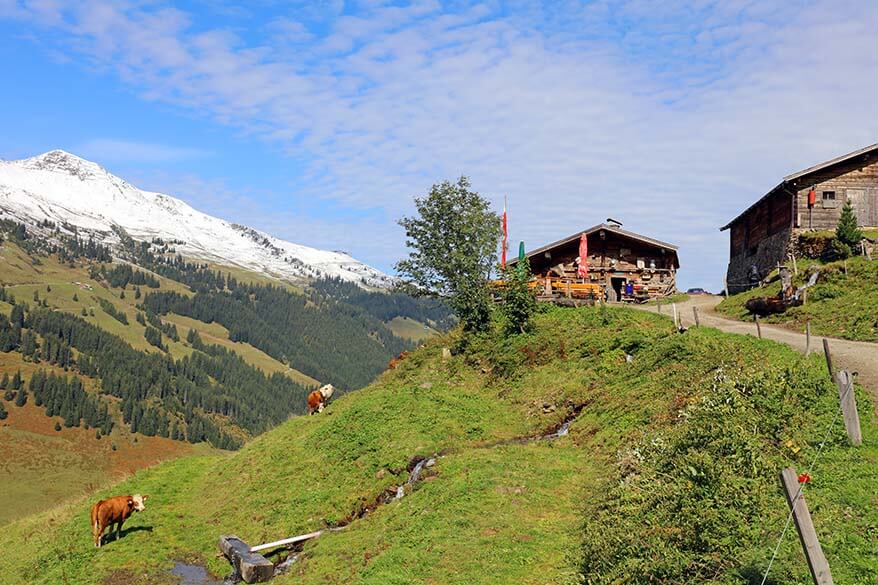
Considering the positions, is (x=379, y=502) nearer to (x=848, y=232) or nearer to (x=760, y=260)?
(x=848, y=232)

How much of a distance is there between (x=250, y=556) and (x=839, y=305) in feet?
101

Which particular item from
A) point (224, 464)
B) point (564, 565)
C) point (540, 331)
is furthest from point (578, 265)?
point (564, 565)

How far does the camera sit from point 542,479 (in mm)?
21016

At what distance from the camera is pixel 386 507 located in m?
22.4

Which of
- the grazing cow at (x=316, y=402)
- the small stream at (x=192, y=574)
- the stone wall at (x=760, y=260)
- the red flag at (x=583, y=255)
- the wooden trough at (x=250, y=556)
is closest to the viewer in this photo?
the wooden trough at (x=250, y=556)

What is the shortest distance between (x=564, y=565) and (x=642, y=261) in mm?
43246

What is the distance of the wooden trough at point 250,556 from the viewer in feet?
69.4

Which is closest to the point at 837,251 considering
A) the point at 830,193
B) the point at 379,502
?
the point at 830,193

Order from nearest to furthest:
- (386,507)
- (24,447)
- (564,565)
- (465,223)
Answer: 1. (564,565)
2. (386,507)
3. (465,223)
4. (24,447)

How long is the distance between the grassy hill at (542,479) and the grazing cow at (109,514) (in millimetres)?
666

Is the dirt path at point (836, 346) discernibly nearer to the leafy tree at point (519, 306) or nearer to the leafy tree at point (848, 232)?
the leafy tree at point (519, 306)

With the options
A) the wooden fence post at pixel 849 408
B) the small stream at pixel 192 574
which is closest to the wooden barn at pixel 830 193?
the wooden fence post at pixel 849 408

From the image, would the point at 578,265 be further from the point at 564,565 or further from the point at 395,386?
the point at 564,565

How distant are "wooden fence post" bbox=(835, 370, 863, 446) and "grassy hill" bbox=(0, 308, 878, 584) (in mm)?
323
